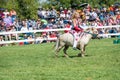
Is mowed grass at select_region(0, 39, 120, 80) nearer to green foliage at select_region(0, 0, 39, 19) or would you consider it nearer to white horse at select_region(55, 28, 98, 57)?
white horse at select_region(55, 28, 98, 57)

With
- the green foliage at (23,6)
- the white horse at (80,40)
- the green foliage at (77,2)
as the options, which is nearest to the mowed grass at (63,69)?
the white horse at (80,40)

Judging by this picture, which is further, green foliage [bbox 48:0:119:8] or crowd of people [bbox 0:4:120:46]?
green foliage [bbox 48:0:119:8]

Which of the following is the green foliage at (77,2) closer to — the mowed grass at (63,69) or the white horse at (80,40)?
the white horse at (80,40)

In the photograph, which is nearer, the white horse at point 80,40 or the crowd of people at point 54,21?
the white horse at point 80,40

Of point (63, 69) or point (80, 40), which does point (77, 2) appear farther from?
point (63, 69)

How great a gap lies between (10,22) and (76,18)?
13007 mm

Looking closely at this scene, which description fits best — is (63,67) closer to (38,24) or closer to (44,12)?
(38,24)

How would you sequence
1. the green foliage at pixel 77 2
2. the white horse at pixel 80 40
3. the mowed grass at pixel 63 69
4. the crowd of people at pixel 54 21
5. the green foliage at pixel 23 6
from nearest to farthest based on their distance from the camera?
the mowed grass at pixel 63 69
the white horse at pixel 80 40
the crowd of people at pixel 54 21
the green foliage at pixel 23 6
the green foliage at pixel 77 2

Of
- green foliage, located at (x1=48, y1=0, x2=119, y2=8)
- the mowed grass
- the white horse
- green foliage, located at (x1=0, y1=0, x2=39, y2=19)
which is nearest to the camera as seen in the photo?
the mowed grass

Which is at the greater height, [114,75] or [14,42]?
[114,75]

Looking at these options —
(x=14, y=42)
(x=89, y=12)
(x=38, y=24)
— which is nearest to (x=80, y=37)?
(x=14, y=42)

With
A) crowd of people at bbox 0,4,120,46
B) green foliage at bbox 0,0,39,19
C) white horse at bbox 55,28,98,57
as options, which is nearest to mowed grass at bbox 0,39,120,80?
white horse at bbox 55,28,98,57

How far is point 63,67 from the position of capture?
15477mm

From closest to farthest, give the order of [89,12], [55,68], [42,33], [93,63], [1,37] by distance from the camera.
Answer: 1. [55,68]
2. [93,63]
3. [1,37]
4. [42,33]
5. [89,12]
